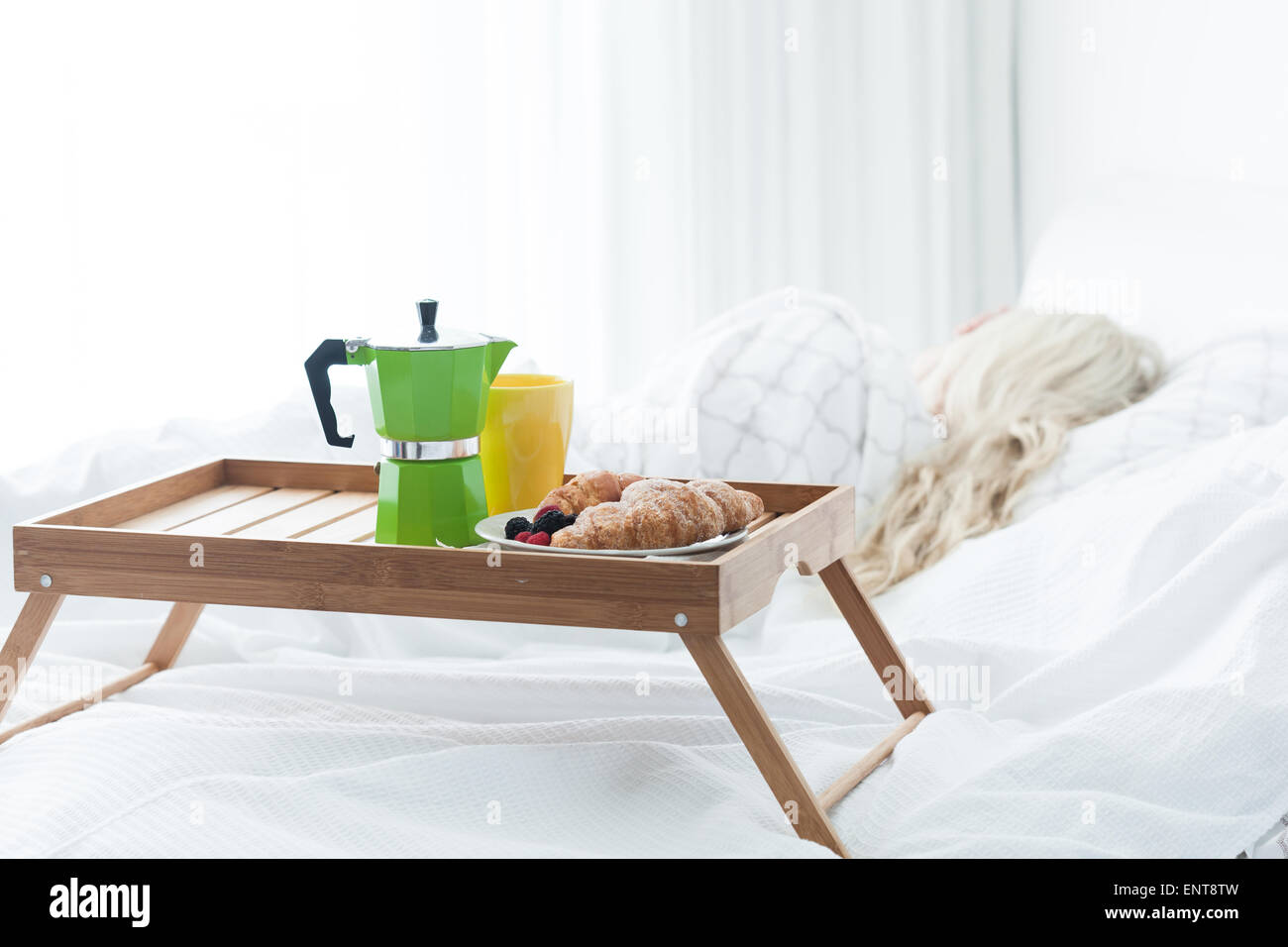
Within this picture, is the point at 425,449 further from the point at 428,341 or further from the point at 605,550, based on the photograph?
the point at 605,550

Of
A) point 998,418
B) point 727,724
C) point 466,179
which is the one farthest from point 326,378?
point 466,179

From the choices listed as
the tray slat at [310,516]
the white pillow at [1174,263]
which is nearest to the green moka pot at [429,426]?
the tray slat at [310,516]

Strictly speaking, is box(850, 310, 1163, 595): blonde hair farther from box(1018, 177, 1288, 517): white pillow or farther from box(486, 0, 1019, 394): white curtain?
box(486, 0, 1019, 394): white curtain

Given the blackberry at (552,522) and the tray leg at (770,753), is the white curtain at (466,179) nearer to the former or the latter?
the blackberry at (552,522)

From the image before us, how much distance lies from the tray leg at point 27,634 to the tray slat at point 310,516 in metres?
0.18

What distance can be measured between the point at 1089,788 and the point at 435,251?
231 cm

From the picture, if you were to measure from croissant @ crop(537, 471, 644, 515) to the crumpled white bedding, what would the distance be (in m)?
0.24

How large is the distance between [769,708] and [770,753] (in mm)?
294

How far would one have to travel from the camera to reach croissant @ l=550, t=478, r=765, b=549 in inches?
40.3

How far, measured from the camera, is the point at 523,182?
3201mm

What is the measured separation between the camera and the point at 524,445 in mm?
1194

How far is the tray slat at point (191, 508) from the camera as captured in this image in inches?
48.3

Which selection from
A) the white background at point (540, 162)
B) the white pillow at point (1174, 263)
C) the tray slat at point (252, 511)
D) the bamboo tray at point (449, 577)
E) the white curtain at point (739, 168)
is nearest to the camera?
the bamboo tray at point (449, 577)
